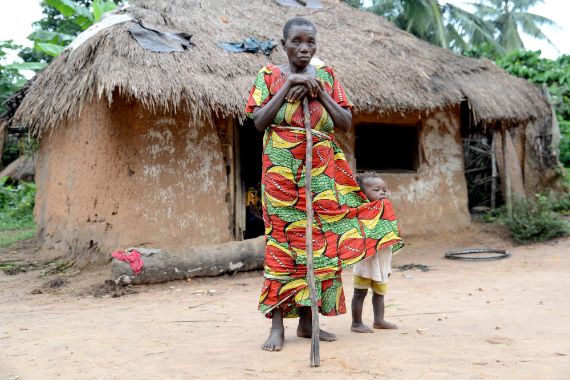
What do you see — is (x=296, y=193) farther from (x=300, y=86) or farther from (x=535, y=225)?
(x=535, y=225)

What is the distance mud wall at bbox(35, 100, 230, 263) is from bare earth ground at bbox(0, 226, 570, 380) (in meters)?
0.56

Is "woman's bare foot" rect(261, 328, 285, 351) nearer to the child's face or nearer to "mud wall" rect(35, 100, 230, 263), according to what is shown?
the child's face

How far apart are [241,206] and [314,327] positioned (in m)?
4.64

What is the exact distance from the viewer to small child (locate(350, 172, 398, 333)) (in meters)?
3.07

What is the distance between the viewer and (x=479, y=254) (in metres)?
7.07

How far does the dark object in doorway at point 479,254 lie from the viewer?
21.4 ft

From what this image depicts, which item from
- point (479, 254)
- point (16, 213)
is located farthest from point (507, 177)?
point (16, 213)

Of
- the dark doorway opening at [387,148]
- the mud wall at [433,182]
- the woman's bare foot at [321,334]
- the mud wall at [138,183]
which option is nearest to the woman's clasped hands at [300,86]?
the woman's bare foot at [321,334]

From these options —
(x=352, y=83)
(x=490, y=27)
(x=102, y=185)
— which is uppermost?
(x=490, y=27)

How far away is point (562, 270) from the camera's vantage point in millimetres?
5527

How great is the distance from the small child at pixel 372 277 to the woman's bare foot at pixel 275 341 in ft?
1.62

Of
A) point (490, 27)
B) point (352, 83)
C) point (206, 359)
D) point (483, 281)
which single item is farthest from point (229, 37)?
point (490, 27)

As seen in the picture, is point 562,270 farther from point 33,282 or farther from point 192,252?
point 33,282

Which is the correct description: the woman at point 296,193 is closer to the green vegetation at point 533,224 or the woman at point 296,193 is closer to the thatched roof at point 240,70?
the thatched roof at point 240,70
